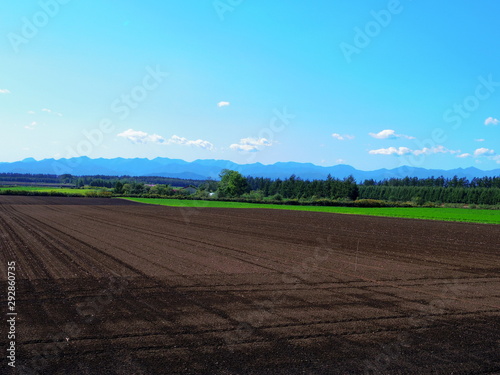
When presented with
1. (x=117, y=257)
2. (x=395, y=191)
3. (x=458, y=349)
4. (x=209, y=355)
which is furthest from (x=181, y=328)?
(x=395, y=191)

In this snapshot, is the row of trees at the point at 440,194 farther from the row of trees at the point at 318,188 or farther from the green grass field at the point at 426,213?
the green grass field at the point at 426,213

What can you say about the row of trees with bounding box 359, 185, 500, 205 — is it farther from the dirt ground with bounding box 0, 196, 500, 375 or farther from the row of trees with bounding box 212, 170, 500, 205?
the dirt ground with bounding box 0, 196, 500, 375

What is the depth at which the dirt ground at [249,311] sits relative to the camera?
653 centimetres

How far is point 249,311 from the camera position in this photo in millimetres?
9094

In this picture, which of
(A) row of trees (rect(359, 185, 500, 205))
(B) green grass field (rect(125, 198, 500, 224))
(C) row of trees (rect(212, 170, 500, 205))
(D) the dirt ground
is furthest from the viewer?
(C) row of trees (rect(212, 170, 500, 205))

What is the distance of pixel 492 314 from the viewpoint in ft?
30.9

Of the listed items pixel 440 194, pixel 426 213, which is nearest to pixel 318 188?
pixel 440 194

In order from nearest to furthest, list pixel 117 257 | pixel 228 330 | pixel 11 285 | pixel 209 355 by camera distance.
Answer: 1. pixel 209 355
2. pixel 228 330
3. pixel 11 285
4. pixel 117 257

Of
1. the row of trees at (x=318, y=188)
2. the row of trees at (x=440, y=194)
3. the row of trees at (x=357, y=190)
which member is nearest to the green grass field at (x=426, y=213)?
the row of trees at (x=357, y=190)

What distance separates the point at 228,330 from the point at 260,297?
2.56 meters

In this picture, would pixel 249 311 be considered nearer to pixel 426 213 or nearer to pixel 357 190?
pixel 426 213

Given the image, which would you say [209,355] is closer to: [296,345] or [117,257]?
[296,345]

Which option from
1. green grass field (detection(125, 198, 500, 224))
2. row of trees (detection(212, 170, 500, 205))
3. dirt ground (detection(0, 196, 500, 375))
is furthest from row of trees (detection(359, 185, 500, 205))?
dirt ground (detection(0, 196, 500, 375))

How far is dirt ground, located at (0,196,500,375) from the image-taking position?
6.53 m
